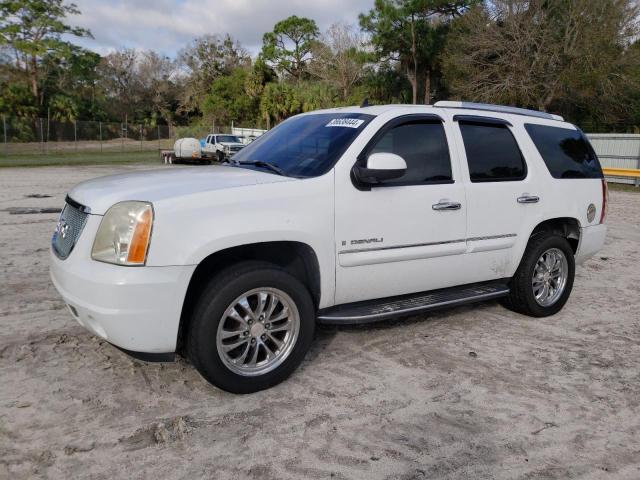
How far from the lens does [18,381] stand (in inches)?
142

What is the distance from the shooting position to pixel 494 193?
15.1ft

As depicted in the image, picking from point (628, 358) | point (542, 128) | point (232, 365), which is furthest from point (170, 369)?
point (542, 128)

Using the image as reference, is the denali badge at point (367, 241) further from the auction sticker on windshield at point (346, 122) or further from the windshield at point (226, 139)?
the windshield at point (226, 139)

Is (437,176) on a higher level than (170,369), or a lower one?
higher

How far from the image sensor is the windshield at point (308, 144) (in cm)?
393

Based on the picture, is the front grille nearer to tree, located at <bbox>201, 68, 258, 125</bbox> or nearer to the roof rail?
the roof rail

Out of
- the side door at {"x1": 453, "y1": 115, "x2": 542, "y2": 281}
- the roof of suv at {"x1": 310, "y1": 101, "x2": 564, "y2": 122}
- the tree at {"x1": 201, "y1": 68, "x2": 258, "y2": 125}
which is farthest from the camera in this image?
the tree at {"x1": 201, "y1": 68, "x2": 258, "y2": 125}

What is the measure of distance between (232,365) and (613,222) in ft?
33.9

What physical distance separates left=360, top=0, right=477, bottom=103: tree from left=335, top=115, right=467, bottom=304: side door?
136ft

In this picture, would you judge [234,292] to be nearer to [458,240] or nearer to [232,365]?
[232,365]

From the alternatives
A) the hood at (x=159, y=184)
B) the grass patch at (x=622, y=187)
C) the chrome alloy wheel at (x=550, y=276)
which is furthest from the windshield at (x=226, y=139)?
the hood at (x=159, y=184)

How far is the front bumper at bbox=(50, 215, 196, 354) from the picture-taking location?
3084mm

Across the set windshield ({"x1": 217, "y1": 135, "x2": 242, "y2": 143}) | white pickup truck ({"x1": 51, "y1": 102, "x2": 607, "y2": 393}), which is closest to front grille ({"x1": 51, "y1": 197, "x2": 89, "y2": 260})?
white pickup truck ({"x1": 51, "y1": 102, "x2": 607, "y2": 393})

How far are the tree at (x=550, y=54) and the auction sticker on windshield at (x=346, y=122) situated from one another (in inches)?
1226
